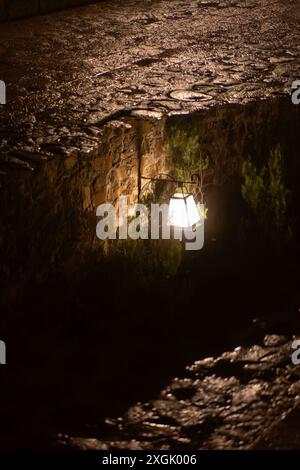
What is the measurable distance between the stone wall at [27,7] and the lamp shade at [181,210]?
14.5 ft

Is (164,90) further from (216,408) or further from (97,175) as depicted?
(216,408)

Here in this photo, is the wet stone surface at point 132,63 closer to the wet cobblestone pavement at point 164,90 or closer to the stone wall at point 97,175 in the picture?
the wet cobblestone pavement at point 164,90

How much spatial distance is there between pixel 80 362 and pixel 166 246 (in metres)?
1.06

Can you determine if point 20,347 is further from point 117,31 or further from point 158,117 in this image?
point 117,31

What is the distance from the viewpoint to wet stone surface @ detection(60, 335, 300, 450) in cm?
376

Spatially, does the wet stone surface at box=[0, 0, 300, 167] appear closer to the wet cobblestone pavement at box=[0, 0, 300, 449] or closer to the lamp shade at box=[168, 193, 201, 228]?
the wet cobblestone pavement at box=[0, 0, 300, 449]

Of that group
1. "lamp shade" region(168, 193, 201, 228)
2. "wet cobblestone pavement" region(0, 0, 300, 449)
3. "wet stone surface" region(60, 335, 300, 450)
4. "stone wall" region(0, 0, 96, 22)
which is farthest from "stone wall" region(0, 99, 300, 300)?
"stone wall" region(0, 0, 96, 22)

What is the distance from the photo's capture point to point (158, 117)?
571cm

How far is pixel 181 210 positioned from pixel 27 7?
469 centimetres

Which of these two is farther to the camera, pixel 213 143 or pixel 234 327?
pixel 213 143

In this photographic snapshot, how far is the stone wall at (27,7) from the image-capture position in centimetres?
872
